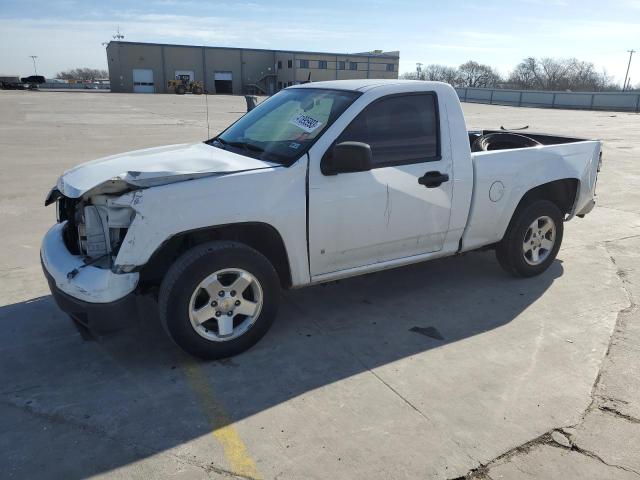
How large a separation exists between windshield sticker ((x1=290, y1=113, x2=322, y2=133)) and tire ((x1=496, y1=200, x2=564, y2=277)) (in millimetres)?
2264

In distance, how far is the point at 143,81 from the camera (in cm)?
7169

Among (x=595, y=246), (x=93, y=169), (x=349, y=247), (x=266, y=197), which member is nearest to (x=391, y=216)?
(x=349, y=247)

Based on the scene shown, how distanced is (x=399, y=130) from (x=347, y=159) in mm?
774

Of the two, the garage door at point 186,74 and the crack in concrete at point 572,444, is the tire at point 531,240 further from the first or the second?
the garage door at point 186,74

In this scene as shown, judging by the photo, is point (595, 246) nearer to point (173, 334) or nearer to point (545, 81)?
point (173, 334)

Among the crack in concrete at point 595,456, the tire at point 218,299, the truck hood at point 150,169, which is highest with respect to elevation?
the truck hood at point 150,169

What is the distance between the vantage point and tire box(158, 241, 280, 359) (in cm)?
332

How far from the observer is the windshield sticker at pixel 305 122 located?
3.87 m

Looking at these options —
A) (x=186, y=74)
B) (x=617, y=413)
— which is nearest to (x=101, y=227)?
(x=617, y=413)

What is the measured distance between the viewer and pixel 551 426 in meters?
2.98

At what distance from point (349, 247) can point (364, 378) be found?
998 mm

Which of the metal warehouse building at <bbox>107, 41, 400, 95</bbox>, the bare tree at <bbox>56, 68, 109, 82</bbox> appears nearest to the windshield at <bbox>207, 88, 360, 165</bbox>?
the metal warehouse building at <bbox>107, 41, 400, 95</bbox>

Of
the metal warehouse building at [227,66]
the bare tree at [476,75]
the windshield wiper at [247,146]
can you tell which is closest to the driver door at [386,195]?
the windshield wiper at [247,146]

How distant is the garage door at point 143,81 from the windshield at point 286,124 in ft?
242
